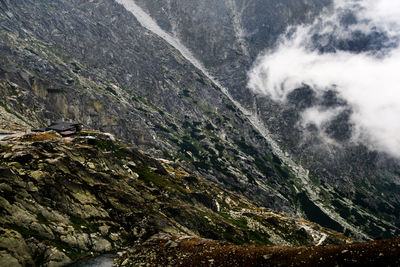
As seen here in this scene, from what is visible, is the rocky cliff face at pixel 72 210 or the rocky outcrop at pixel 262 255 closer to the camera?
the rocky outcrop at pixel 262 255

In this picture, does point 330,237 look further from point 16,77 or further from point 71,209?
point 16,77

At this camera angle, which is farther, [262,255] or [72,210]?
[72,210]

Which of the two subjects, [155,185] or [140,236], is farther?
[155,185]

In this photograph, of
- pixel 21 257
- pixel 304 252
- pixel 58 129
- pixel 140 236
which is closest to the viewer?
pixel 304 252

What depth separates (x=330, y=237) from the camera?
135 m

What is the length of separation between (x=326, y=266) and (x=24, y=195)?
36.9m

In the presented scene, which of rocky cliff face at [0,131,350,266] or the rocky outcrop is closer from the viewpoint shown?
the rocky outcrop

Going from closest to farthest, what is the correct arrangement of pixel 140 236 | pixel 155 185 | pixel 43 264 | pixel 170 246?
1. pixel 43 264
2. pixel 170 246
3. pixel 140 236
4. pixel 155 185

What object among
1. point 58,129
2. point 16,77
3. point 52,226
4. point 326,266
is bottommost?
point 326,266

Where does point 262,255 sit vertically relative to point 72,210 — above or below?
below

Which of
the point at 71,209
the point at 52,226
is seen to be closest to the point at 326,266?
the point at 52,226

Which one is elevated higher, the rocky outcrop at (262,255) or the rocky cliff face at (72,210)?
the rocky cliff face at (72,210)

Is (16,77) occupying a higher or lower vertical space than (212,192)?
higher

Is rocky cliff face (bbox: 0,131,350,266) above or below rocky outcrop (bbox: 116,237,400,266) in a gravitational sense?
above
